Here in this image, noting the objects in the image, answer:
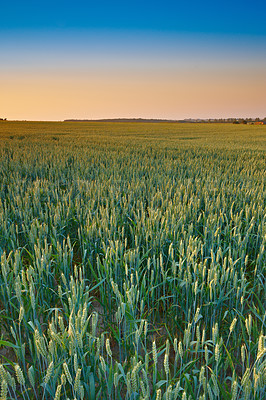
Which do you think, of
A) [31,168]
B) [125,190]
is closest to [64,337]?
[125,190]

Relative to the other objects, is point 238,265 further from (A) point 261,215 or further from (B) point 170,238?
(A) point 261,215

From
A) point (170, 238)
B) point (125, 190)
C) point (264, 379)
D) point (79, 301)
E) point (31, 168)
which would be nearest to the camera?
point (264, 379)

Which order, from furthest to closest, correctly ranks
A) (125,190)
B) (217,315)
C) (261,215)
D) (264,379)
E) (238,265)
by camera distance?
1. (125,190)
2. (261,215)
3. (238,265)
4. (217,315)
5. (264,379)

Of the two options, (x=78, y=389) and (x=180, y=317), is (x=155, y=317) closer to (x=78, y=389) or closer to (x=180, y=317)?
(x=180, y=317)

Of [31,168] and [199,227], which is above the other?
[31,168]

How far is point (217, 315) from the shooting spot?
7.07ft

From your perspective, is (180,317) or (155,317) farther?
(155,317)

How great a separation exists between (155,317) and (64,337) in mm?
1164

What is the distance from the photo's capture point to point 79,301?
166cm

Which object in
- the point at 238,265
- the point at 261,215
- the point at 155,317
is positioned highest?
the point at 261,215

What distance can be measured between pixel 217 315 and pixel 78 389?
1340 millimetres

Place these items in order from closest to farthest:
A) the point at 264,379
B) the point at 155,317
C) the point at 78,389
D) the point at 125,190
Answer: the point at 78,389 < the point at 264,379 < the point at 155,317 < the point at 125,190

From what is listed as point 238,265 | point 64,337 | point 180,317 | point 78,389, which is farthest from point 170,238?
point 78,389

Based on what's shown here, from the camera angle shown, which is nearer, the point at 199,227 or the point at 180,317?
the point at 180,317
